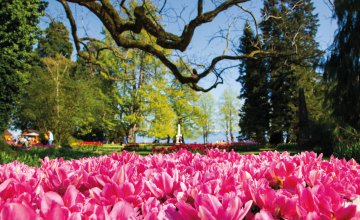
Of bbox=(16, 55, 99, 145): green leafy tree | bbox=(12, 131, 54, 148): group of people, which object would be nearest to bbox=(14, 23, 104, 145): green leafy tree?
bbox=(16, 55, 99, 145): green leafy tree

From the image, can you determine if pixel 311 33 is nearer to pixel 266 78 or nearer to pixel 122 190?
pixel 266 78

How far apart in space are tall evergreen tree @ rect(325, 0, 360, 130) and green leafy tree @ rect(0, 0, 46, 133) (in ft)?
69.7

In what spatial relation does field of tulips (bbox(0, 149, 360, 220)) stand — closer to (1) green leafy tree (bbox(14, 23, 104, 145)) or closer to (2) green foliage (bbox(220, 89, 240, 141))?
(1) green leafy tree (bbox(14, 23, 104, 145))

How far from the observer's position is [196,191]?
1.59m

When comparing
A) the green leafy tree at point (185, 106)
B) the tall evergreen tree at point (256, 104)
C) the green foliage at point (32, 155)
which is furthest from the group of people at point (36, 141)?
the tall evergreen tree at point (256, 104)

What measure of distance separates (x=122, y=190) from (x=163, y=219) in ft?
1.57

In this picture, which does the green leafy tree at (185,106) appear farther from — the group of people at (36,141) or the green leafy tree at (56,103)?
the group of people at (36,141)

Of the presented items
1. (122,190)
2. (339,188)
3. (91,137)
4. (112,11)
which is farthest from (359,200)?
(91,137)

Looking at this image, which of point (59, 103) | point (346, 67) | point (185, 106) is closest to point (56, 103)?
point (59, 103)

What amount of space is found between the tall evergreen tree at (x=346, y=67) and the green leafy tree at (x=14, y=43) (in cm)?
2125

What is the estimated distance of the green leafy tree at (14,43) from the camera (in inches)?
1144

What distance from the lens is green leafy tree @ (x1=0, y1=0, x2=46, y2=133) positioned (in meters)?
29.0

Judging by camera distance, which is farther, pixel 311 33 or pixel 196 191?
pixel 311 33

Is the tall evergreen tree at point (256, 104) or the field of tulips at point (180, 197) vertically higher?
the tall evergreen tree at point (256, 104)
